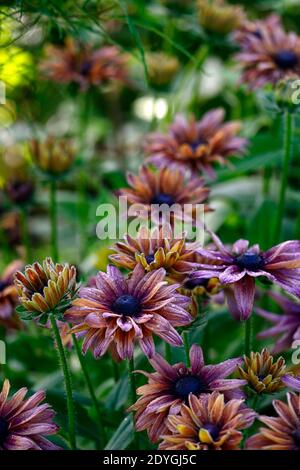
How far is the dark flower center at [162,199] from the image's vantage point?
2.68 ft

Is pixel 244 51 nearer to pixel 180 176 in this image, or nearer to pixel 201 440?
pixel 180 176

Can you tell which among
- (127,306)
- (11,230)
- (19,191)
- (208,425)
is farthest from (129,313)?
(11,230)

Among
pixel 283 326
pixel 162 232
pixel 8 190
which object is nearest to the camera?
pixel 162 232

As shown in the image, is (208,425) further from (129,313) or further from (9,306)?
(9,306)

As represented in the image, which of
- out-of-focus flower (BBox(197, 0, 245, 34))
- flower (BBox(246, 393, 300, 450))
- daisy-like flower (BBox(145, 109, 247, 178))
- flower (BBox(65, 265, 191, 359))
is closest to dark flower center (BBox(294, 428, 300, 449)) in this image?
flower (BBox(246, 393, 300, 450))

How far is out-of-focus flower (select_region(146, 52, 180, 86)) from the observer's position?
4.07 ft

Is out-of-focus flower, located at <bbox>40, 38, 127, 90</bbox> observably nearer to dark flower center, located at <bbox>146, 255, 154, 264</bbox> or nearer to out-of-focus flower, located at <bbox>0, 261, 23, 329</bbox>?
out-of-focus flower, located at <bbox>0, 261, 23, 329</bbox>

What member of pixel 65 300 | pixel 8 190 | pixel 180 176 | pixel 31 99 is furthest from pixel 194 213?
pixel 31 99

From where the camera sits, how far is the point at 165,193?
0.83 meters

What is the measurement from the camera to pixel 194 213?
0.80m

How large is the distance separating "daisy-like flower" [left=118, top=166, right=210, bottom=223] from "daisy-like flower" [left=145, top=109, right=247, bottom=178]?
3.2 inches

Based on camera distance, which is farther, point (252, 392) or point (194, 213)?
point (194, 213)

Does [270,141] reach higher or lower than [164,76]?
lower
